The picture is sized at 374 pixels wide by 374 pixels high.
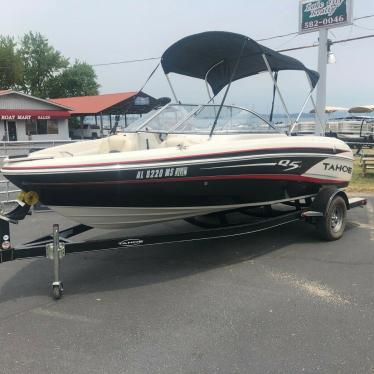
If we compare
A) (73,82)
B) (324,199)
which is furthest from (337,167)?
(73,82)

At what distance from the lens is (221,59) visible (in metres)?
6.88

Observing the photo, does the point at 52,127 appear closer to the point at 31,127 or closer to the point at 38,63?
the point at 31,127

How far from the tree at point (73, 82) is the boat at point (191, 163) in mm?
59987

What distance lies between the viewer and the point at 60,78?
63750mm

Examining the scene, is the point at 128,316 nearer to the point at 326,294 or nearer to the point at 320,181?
the point at 326,294

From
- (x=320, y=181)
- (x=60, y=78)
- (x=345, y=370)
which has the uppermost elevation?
(x=60, y=78)

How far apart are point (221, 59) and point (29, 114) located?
34.2 m

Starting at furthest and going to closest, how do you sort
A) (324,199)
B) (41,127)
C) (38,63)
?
(38,63)
(41,127)
(324,199)

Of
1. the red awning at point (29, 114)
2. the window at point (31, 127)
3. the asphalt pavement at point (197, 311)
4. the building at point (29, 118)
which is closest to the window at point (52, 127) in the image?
the building at point (29, 118)

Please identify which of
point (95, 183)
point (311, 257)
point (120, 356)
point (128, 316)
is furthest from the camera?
point (311, 257)

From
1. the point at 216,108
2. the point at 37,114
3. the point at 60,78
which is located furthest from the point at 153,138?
the point at 60,78

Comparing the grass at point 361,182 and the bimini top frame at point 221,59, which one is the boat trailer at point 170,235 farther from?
the grass at point 361,182

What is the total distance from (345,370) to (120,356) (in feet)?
5.09

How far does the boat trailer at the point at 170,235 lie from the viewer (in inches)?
170
